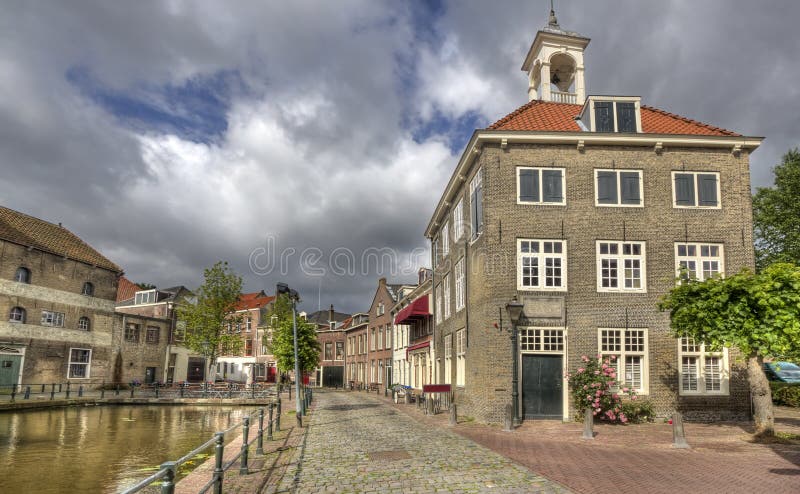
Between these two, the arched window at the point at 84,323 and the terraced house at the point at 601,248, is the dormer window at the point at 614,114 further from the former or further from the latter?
the arched window at the point at 84,323

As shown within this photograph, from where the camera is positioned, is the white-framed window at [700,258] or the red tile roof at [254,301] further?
the red tile roof at [254,301]

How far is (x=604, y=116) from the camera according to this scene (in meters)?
20.5

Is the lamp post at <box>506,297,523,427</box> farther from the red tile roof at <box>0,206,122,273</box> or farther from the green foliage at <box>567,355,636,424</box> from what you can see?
the red tile roof at <box>0,206,122,273</box>

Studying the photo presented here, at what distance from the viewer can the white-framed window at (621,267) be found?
1914 cm

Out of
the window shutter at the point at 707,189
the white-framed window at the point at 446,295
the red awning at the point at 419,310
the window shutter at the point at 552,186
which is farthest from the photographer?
the red awning at the point at 419,310

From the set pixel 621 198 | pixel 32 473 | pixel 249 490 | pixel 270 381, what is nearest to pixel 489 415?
pixel 621 198

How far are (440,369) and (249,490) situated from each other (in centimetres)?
1989

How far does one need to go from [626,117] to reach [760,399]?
1078 cm

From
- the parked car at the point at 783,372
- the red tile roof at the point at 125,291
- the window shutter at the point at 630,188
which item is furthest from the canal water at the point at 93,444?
the red tile roof at the point at 125,291

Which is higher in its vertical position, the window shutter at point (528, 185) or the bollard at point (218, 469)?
the window shutter at point (528, 185)

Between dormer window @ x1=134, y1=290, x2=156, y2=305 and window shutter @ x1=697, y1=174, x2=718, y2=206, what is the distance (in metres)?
53.2

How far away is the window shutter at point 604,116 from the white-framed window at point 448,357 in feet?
35.3

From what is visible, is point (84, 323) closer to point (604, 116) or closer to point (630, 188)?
point (604, 116)

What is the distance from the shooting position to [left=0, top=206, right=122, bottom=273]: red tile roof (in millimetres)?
36750
